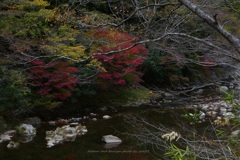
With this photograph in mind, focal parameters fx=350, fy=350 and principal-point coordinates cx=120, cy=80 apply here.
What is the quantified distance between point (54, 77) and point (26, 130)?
164cm

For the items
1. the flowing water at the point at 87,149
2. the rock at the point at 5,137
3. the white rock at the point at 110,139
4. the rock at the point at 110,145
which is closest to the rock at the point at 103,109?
the flowing water at the point at 87,149

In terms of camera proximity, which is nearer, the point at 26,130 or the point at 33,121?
the point at 26,130

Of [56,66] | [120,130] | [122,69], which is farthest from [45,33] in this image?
[120,130]

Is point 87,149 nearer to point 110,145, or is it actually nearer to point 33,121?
point 110,145

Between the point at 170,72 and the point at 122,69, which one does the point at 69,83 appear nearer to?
the point at 122,69

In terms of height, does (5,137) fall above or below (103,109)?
above

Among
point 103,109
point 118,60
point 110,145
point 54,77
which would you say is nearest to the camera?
point 110,145

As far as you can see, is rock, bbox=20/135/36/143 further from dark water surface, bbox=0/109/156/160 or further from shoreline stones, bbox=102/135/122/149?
shoreline stones, bbox=102/135/122/149

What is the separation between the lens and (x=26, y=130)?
828cm

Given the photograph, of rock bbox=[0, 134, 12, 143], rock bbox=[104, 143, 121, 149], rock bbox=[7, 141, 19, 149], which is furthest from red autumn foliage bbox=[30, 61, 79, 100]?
rock bbox=[104, 143, 121, 149]

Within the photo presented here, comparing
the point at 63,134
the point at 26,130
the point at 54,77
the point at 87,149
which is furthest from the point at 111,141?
the point at 54,77

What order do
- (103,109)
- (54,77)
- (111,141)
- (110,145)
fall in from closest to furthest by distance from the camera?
(110,145) < (111,141) < (54,77) < (103,109)

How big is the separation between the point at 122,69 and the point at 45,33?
2.59 meters

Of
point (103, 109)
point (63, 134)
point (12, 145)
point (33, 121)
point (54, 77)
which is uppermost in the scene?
point (54, 77)
